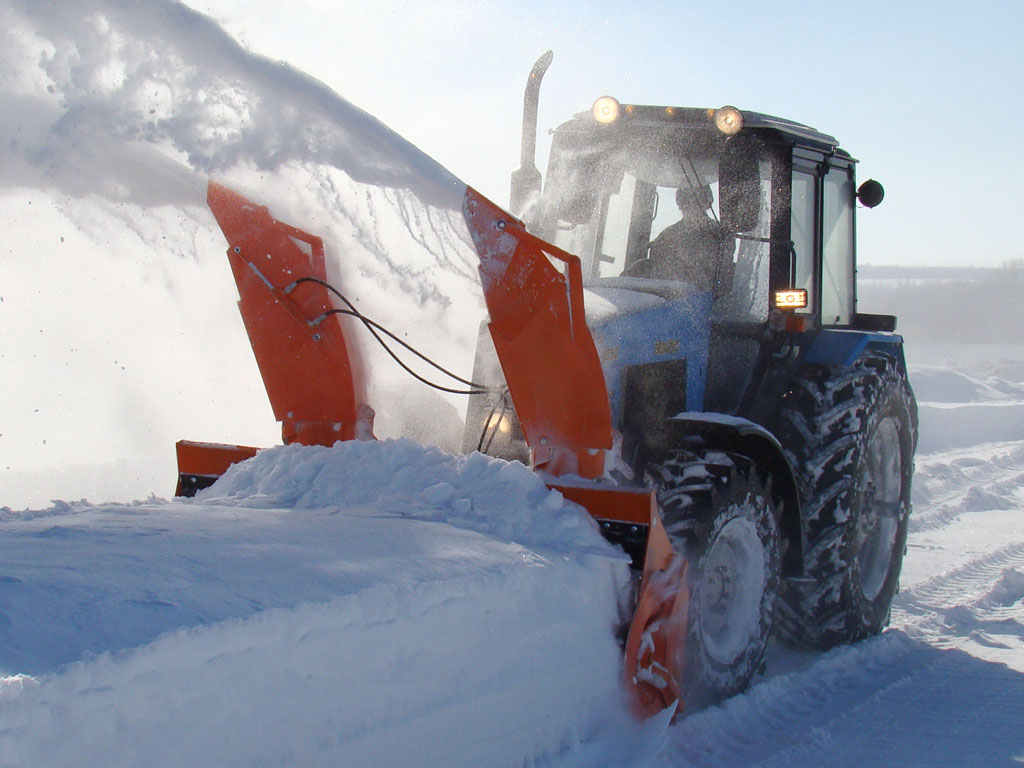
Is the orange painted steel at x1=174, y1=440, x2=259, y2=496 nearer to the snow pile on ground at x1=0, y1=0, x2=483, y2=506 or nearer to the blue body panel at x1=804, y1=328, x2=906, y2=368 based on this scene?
the snow pile on ground at x1=0, y1=0, x2=483, y2=506

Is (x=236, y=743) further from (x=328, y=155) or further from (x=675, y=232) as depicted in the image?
(x=675, y=232)

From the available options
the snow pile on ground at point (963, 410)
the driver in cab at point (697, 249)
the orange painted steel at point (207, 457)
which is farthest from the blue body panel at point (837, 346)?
the snow pile on ground at point (963, 410)

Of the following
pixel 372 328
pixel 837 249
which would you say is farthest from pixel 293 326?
pixel 837 249

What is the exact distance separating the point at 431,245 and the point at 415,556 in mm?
1803

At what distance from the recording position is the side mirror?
16.9ft

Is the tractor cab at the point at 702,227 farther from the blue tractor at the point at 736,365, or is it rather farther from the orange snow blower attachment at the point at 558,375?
the orange snow blower attachment at the point at 558,375

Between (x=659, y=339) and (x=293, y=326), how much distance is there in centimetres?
155

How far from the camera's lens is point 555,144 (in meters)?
4.74

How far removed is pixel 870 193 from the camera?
5.18 metres

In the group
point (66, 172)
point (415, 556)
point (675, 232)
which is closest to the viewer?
point (415, 556)

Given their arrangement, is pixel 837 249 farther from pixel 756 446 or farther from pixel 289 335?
pixel 289 335

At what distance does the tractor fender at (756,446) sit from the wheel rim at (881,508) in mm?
797

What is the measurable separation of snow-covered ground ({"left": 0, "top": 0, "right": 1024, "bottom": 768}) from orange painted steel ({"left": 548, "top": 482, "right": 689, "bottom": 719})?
0.35 feet

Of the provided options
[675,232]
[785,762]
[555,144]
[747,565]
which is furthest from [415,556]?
[555,144]
